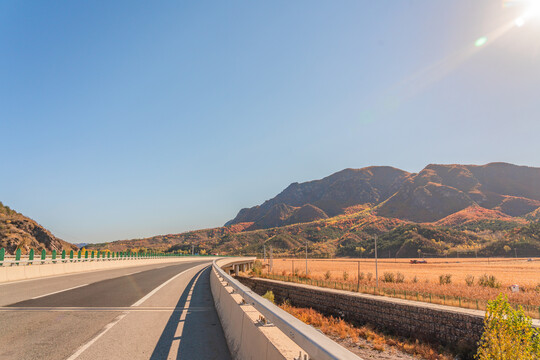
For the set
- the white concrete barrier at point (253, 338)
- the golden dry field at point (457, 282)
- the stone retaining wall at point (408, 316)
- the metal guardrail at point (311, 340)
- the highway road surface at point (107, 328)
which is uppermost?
the metal guardrail at point (311, 340)

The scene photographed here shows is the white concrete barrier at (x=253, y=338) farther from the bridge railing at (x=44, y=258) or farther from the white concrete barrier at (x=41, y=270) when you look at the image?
the bridge railing at (x=44, y=258)

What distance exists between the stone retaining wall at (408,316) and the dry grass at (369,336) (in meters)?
0.59

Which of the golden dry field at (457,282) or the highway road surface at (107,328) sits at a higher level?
the highway road surface at (107,328)

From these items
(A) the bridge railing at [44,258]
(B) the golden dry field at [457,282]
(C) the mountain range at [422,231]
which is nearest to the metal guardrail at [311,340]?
(B) the golden dry field at [457,282]

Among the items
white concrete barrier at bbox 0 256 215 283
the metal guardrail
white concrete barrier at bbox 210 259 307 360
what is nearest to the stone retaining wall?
Answer: white concrete barrier at bbox 210 259 307 360

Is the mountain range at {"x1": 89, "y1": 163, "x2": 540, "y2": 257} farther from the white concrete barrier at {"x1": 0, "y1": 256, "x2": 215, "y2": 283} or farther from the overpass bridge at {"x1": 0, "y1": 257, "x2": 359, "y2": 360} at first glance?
the overpass bridge at {"x1": 0, "y1": 257, "x2": 359, "y2": 360}

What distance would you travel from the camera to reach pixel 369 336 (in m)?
17.0

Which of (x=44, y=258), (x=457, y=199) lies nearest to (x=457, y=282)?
(x=44, y=258)

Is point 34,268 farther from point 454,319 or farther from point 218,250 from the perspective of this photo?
point 218,250

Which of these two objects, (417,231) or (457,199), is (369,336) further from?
(457,199)

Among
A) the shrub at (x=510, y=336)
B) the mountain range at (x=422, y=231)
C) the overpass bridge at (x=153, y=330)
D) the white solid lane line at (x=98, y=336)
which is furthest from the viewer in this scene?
the mountain range at (x=422, y=231)

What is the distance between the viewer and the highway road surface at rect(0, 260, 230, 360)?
5.67m

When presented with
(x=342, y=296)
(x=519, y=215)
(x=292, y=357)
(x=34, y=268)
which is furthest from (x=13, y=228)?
(x=519, y=215)

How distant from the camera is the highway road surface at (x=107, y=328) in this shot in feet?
18.6
